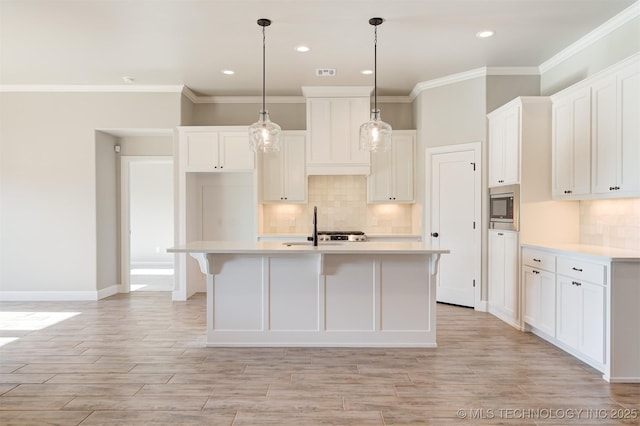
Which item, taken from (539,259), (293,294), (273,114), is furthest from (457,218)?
(273,114)

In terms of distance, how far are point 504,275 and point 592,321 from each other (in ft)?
4.64

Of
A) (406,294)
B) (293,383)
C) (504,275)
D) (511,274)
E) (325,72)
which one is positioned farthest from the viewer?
(325,72)

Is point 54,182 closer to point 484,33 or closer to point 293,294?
point 293,294

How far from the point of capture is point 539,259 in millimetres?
3840

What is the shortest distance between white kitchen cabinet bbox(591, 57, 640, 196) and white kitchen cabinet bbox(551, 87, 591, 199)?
84mm

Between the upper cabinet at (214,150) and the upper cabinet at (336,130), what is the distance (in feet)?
3.14

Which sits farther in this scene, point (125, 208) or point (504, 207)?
point (125, 208)

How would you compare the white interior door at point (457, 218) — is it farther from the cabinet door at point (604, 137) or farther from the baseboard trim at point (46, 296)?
the baseboard trim at point (46, 296)

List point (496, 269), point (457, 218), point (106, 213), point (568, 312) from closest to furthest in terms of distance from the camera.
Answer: point (568, 312), point (496, 269), point (457, 218), point (106, 213)

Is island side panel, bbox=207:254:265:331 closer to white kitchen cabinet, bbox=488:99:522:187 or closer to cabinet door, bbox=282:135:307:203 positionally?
cabinet door, bbox=282:135:307:203

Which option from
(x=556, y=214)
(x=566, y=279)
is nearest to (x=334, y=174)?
(x=556, y=214)

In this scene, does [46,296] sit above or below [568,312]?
below

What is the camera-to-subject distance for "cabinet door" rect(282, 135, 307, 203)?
5957 mm

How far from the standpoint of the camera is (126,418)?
95.4 inches
